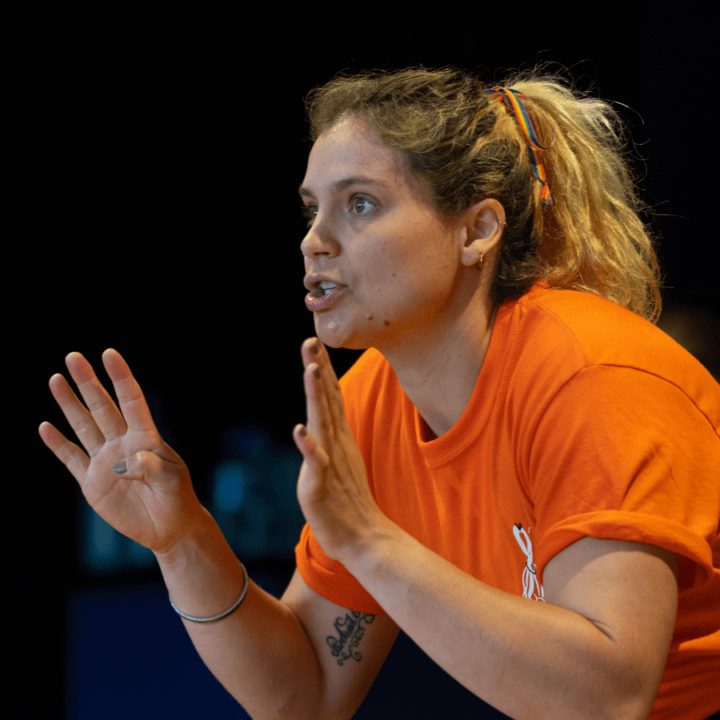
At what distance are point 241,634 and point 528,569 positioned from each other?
47cm

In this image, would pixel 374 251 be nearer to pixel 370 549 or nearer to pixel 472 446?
pixel 472 446

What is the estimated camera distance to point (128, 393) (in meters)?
1.19

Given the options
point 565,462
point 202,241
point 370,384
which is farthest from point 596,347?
point 202,241

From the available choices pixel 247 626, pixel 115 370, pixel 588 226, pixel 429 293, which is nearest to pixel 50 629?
pixel 247 626

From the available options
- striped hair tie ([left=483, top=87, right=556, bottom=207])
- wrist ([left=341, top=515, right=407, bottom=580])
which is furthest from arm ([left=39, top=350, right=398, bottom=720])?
striped hair tie ([left=483, top=87, right=556, bottom=207])

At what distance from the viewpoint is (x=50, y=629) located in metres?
2.20

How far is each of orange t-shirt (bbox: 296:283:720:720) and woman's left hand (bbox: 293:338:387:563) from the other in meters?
0.23

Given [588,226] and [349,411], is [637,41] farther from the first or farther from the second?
[349,411]

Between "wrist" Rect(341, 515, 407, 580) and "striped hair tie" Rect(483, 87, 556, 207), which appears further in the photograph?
"striped hair tie" Rect(483, 87, 556, 207)

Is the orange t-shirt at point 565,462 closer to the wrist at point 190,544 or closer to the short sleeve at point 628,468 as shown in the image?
the short sleeve at point 628,468

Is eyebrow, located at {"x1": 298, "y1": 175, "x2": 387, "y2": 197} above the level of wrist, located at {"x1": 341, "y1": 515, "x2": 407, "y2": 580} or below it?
above

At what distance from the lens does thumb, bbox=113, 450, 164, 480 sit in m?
1.18

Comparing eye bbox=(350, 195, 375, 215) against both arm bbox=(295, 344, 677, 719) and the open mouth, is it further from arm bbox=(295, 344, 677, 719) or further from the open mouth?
arm bbox=(295, 344, 677, 719)

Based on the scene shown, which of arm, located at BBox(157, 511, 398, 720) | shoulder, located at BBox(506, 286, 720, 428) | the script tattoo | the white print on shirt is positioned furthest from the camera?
the script tattoo
